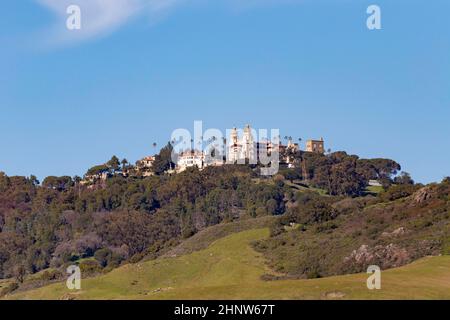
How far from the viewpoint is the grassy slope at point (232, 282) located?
50469mm

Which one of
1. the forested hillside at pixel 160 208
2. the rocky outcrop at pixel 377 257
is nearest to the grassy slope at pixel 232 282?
the rocky outcrop at pixel 377 257

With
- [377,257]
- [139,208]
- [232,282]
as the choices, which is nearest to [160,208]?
[139,208]

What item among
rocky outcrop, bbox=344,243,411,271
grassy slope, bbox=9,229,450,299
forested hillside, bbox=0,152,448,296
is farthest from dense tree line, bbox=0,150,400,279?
rocky outcrop, bbox=344,243,411,271

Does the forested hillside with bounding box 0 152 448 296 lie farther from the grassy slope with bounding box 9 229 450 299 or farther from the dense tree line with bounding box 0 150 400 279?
the grassy slope with bounding box 9 229 450 299

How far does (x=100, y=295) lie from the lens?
81000mm

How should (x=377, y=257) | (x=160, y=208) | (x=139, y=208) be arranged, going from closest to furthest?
(x=377, y=257) < (x=139, y=208) < (x=160, y=208)

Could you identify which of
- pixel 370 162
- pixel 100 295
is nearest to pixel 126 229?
pixel 370 162

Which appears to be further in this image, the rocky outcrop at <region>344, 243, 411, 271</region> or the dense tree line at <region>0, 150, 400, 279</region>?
the dense tree line at <region>0, 150, 400, 279</region>

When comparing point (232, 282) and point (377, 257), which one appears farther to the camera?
point (377, 257)

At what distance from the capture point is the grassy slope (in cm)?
5047

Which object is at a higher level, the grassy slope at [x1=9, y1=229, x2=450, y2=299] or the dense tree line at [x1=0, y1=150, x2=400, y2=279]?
the dense tree line at [x1=0, y1=150, x2=400, y2=279]

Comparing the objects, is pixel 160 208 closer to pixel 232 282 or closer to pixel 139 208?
pixel 139 208

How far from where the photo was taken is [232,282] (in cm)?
8231
